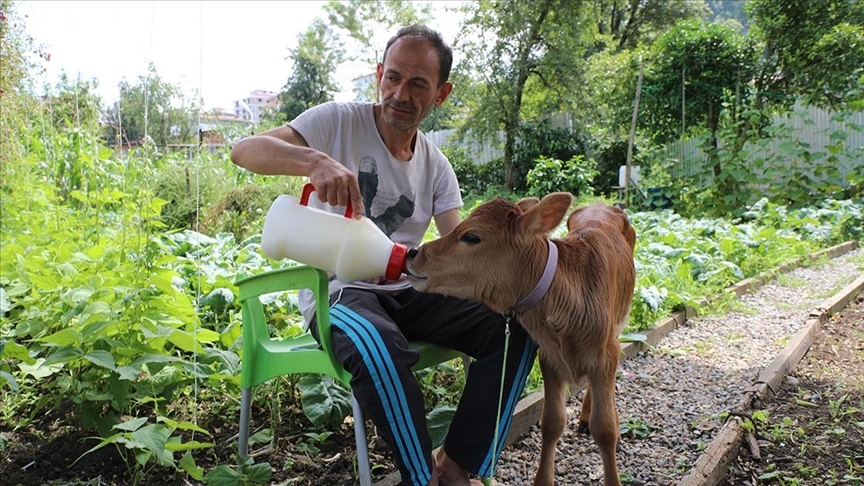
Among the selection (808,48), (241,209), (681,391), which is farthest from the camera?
(808,48)

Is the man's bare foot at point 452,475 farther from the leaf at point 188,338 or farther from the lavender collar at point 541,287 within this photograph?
the leaf at point 188,338

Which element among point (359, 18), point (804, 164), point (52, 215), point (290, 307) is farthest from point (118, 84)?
point (359, 18)

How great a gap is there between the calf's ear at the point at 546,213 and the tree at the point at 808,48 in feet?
36.5

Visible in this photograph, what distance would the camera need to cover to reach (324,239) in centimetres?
208

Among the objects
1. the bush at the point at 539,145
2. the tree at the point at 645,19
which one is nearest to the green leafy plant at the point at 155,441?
the bush at the point at 539,145

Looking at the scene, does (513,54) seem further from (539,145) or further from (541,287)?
(541,287)

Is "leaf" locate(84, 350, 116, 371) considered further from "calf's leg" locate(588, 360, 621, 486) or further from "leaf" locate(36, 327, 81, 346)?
"calf's leg" locate(588, 360, 621, 486)

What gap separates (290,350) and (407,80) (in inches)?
45.3

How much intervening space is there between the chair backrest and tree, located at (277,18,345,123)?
93.2 feet

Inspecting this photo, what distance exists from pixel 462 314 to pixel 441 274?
34 centimetres

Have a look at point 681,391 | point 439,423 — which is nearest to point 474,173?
point 681,391

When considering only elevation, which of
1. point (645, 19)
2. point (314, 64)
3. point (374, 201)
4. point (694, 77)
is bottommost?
point (374, 201)

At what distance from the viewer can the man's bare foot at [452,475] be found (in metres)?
2.23

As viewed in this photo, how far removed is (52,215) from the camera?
13.6ft
